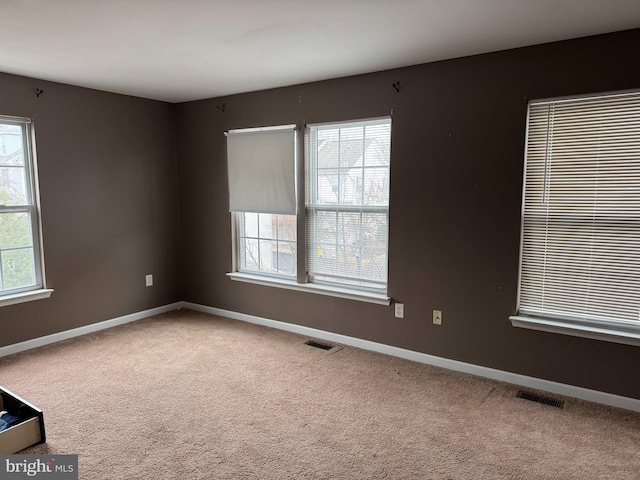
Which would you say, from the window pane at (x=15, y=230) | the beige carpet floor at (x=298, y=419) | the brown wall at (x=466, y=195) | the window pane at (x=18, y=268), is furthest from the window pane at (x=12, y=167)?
the brown wall at (x=466, y=195)

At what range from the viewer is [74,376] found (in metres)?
3.16

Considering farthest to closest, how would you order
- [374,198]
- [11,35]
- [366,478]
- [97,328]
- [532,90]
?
[97,328], [374,198], [532,90], [11,35], [366,478]

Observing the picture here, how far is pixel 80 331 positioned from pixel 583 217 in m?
4.22

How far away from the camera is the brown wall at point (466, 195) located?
8.93ft

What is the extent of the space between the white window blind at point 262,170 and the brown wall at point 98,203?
90 cm

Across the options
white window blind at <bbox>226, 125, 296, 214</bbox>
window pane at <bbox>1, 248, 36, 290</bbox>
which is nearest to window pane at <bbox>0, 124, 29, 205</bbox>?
window pane at <bbox>1, 248, 36, 290</bbox>

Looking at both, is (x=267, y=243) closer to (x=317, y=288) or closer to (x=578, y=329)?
(x=317, y=288)

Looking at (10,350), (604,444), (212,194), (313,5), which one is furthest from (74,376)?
(604,444)

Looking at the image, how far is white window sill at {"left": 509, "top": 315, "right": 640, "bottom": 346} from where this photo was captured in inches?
104

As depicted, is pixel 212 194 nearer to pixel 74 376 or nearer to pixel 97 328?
pixel 97 328

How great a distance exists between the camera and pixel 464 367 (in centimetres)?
323

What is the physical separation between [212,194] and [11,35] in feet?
7.29

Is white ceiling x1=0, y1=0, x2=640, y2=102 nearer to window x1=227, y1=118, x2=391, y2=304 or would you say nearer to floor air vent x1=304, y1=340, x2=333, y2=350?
window x1=227, y1=118, x2=391, y2=304

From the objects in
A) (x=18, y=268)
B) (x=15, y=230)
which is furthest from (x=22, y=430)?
(x=15, y=230)
